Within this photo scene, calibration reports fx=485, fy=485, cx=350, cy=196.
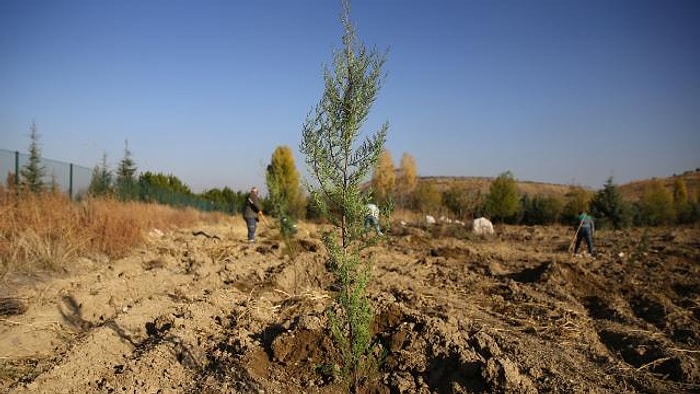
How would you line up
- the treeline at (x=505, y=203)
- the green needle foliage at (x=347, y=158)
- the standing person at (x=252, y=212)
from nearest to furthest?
the green needle foliage at (x=347, y=158) → the standing person at (x=252, y=212) → the treeline at (x=505, y=203)

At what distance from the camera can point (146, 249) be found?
33.8 feet

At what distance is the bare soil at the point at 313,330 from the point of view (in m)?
4.22

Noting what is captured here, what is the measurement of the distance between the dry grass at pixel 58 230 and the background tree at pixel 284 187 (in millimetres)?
3275

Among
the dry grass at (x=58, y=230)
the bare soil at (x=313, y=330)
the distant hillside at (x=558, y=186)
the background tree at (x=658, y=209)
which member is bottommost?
the bare soil at (x=313, y=330)

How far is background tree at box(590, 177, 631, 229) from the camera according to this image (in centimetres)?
2544

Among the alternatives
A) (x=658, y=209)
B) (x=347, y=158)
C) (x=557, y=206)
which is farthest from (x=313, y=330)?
(x=658, y=209)

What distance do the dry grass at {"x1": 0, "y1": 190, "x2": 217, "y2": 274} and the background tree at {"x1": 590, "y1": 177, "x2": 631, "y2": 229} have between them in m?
23.1

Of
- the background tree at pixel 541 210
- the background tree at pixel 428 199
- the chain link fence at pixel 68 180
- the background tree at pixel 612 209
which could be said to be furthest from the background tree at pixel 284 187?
the background tree at pixel 612 209

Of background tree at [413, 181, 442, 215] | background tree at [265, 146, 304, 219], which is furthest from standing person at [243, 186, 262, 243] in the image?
background tree at [413, 181, 442, 215]

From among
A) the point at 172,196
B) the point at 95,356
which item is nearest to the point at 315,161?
the point at 95,356

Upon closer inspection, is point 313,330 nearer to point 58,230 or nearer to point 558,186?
point 58,230

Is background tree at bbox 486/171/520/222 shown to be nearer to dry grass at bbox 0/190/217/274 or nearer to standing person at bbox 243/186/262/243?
standing person at bbox 243/186/262/243

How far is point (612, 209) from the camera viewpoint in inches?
1014

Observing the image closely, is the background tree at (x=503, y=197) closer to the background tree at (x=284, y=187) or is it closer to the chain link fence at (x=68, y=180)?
the background tree at (x=284, y=187)
